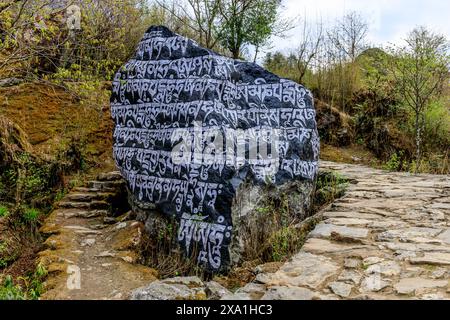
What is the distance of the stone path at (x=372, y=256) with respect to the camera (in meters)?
2.71

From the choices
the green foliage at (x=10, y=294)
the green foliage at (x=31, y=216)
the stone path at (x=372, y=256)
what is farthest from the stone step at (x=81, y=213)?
the stone path at (x=372, y=256)

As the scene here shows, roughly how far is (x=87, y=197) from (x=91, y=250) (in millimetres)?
2182

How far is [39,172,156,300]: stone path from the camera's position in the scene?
4.26 metres

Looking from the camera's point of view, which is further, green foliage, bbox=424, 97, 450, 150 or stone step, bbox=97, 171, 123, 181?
green foliage, bbox=424, 97, 450, 150

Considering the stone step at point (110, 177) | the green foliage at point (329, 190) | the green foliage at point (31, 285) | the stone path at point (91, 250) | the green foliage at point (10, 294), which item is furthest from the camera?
the stone step at point (110, 177)

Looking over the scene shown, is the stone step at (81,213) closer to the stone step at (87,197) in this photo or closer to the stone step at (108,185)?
the stone step at (87,197)

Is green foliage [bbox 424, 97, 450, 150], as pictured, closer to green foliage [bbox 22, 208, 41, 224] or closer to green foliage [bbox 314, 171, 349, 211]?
green foliage [bbox 314, 171, 349, 211]

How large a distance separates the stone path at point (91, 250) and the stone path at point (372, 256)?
5.89ft

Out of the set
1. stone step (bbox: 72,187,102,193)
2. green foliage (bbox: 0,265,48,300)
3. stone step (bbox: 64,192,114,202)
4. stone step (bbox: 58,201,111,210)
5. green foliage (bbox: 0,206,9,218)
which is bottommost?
green foliage (bbox: 0,265,48,300)

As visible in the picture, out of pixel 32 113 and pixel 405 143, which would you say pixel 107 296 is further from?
pixel 405 143

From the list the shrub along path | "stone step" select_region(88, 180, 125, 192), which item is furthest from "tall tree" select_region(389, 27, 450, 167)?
"stone step" select_region(88, 180, 125, 192)

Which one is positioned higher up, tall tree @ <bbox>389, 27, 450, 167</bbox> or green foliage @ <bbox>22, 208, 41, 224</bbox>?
tall tree @ <bbox>389, 27, 450, 167</bbox>

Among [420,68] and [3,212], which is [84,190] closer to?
[3,212]
